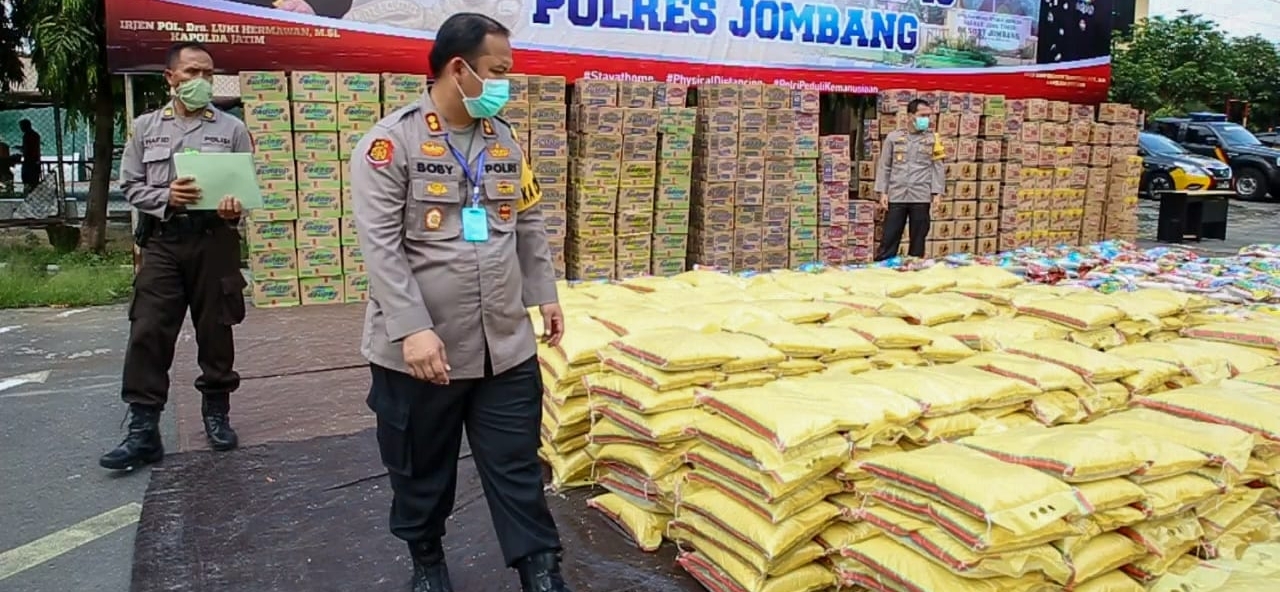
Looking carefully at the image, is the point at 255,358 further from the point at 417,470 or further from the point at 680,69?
the point at 680,69

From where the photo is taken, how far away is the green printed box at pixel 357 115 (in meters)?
7.86

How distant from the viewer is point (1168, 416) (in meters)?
3.26

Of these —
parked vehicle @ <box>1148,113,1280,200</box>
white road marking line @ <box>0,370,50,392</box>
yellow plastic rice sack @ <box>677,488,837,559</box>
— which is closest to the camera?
yellow plastic rice sack @ <box>677,488,837,559</box>

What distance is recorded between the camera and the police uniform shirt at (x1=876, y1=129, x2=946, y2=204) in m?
8.83

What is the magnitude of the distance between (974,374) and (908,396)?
410mm

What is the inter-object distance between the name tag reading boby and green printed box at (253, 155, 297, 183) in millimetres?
5457

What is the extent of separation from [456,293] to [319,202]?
18.3ft

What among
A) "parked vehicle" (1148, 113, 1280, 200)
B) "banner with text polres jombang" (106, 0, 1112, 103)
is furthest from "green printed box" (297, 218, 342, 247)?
"parked vehicle" (1148, 113, 1280, 200)

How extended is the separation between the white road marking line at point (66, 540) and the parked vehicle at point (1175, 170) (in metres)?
19.5

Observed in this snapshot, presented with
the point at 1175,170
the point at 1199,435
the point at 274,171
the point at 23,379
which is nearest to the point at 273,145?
the point at 274,171

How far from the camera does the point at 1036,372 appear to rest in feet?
11.7

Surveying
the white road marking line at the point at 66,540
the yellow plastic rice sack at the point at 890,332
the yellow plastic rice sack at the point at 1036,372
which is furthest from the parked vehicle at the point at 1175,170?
the white road marking line at the point at 66,540

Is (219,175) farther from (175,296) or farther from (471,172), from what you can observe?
(471,172)

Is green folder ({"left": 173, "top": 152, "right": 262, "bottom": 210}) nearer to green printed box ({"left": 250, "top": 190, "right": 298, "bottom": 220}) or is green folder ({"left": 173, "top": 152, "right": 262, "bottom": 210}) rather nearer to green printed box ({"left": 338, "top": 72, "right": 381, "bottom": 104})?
green printed box ({"left": 250, "top": 190, "right": 298, "bottom": 220})
